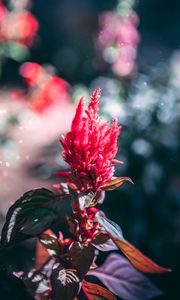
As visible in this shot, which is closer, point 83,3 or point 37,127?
point 37,127

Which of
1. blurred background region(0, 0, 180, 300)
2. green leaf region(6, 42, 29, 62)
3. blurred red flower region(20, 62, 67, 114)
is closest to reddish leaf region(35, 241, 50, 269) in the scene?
blurred background region(0, 0, 180, 300)

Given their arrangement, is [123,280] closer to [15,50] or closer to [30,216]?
[30,216]

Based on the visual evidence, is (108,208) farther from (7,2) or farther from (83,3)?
(83,3)

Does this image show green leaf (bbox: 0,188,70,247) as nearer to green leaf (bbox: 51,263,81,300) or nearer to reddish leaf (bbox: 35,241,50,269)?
green leaf (bbox: 51,263,81,300)

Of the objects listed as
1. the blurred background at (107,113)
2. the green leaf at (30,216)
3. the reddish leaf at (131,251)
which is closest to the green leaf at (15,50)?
the blurred background at (107,113)

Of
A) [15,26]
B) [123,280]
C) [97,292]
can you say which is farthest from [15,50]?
[97,292]

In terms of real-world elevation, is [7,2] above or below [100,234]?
above

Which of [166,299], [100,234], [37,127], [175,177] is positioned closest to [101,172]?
[100,234]
